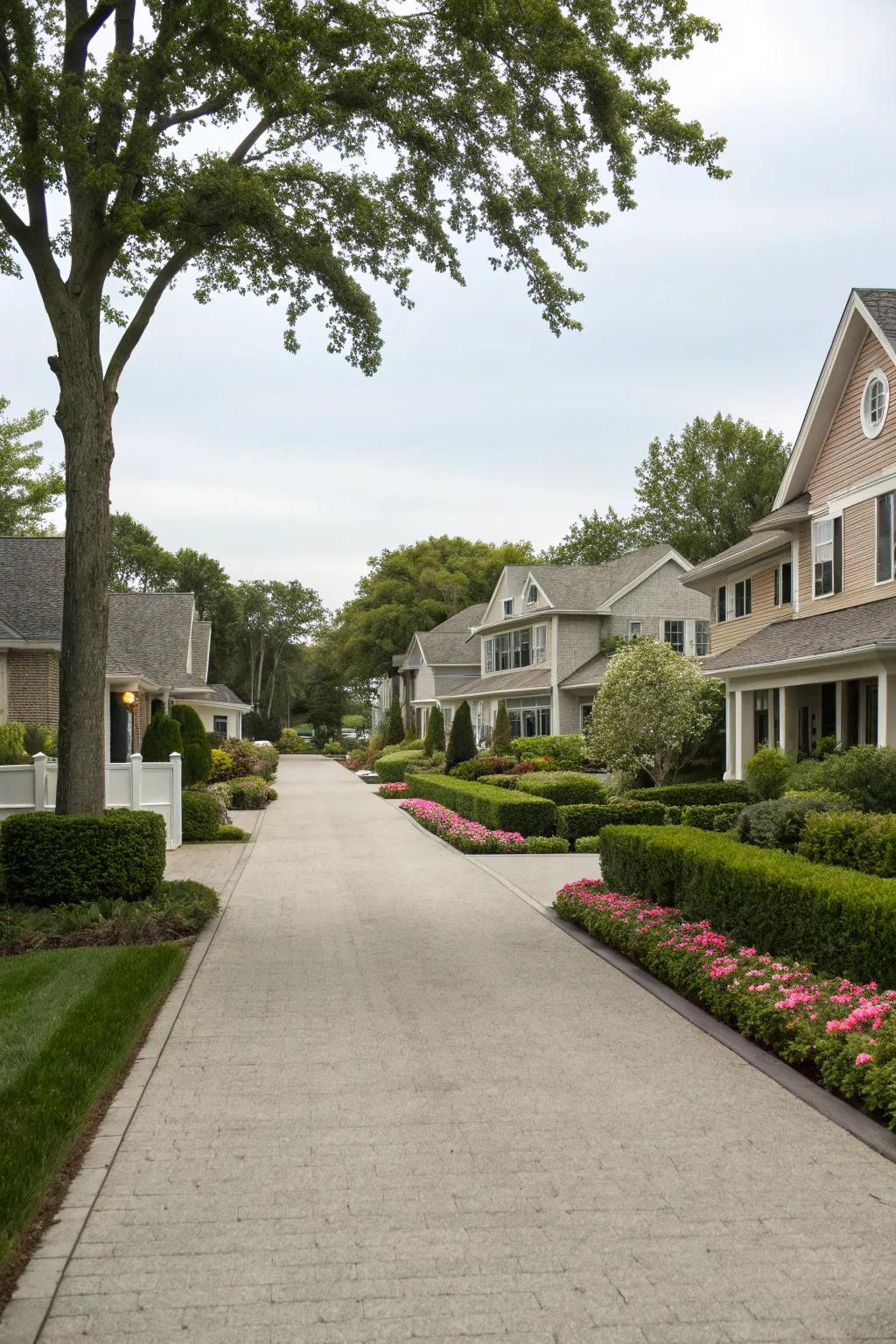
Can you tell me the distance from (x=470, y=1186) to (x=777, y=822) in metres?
7.65

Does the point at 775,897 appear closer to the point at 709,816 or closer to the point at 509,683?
the point at 709,816

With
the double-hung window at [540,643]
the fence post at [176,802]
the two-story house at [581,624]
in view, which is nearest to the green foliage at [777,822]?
the fence post at [176,802]

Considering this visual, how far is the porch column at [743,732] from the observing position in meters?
24.7

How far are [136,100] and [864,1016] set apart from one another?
1141 centimetres

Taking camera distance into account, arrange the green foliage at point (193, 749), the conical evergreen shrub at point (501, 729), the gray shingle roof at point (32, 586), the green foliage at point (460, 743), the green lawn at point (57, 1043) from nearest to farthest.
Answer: the green lawn at point (57, 1043) → the gray shingle roof at point (32, 586) → the green foliage at point (193, 749) → the green foliage at point (460, 743) → the conical evergreen shrub at point (501, 729)

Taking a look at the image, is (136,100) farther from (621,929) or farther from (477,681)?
(477,681)

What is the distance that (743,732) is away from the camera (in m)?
25.5

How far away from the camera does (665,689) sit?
27078mm

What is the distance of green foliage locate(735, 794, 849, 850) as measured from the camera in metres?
11.6

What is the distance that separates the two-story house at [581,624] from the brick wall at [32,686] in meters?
21.7

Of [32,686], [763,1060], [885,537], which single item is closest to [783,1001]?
[763,1060]

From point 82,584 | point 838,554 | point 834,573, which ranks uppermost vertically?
point 838,554

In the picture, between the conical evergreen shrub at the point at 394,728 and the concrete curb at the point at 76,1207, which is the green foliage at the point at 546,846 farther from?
the conical evergreen shrub at the point at 394,728

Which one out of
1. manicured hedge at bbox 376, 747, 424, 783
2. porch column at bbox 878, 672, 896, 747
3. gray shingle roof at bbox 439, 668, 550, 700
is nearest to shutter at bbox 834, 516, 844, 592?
porch column at bbox 878, 672, 896, 747
